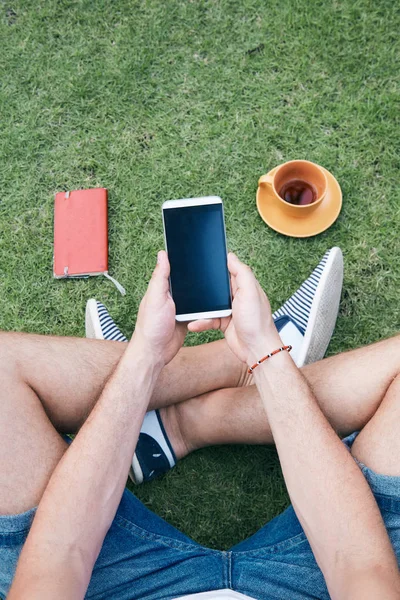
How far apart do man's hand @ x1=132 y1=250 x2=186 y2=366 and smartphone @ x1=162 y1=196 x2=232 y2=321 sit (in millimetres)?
61

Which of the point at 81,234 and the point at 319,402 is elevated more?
the point at 81,234

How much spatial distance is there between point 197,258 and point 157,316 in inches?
10.2

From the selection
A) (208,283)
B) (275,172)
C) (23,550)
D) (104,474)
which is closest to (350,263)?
(275,172)

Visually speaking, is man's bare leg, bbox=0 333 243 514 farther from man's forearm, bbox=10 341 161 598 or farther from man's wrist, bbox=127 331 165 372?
man's wrist, bbox=127 331 165 372

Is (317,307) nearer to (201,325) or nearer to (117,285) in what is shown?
(201,325)

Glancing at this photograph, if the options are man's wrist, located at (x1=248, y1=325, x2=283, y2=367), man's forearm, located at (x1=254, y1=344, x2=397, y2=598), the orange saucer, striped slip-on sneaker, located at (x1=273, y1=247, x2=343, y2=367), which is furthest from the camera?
the orange saucer

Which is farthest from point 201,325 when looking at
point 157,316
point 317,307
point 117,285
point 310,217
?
point 310,217

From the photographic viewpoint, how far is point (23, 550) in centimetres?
148

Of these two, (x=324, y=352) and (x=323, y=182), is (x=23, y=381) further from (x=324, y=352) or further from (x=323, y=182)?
(x=323, y=182)

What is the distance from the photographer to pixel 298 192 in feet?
8.37

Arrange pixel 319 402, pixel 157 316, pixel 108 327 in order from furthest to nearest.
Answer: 1. pixel 108 327
2. pixel 319 402
3. pixel 157 316

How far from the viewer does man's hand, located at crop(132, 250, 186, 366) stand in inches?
69.5

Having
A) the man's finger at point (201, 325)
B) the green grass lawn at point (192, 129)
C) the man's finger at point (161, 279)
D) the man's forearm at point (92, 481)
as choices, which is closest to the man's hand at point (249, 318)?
the man's finger at point (201, 325)

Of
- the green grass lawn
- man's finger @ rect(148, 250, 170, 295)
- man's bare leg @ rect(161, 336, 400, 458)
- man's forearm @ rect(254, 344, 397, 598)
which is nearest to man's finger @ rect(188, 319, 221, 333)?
man's finger @ rect(148, 250, 170, 295)
